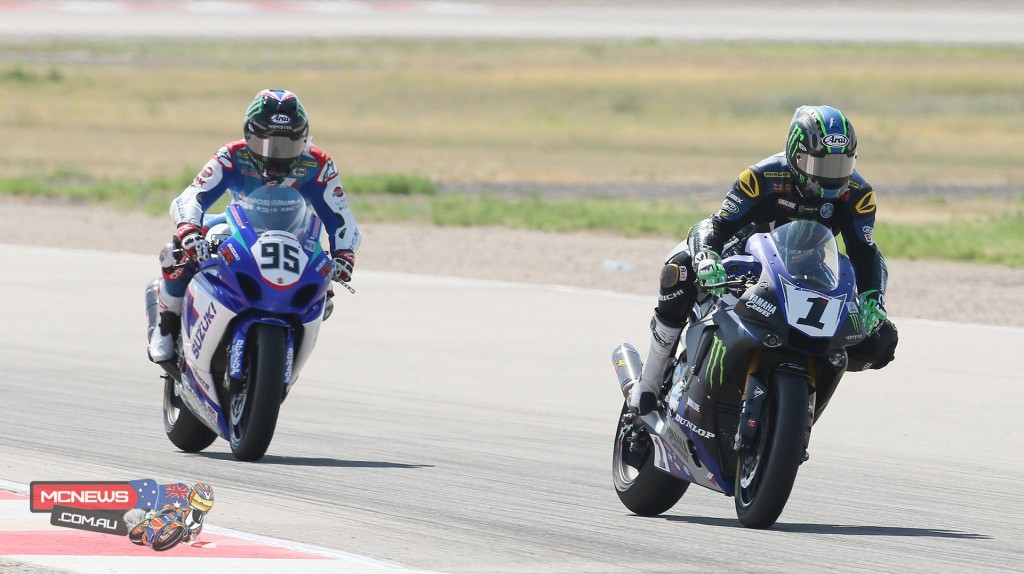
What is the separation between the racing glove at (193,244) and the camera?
9000mm

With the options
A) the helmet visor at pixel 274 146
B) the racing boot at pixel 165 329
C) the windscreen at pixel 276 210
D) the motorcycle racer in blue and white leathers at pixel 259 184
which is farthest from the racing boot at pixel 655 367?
the racing boot at pixel 165 329

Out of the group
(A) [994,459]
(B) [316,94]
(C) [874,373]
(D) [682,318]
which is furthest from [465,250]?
(B) [316,94]

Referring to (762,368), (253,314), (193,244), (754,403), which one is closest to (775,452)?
(754,403)

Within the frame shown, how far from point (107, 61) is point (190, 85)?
33.1 ft

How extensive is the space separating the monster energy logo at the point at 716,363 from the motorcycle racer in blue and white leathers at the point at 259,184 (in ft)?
7.91

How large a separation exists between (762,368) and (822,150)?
927 mm

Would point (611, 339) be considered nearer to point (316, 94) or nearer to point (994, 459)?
point (994, 459)

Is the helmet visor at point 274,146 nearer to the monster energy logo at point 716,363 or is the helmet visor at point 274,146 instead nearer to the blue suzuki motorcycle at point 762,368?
the blue suzuki motorcycle at point 762,368

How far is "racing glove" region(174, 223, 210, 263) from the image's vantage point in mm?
9000

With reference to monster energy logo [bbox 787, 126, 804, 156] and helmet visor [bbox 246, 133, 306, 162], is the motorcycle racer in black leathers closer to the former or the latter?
monster energy logo [bbox 787, 126, 804, 156]

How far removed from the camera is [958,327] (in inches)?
632

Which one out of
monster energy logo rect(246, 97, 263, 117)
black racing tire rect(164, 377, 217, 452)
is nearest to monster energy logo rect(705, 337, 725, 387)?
monster energy logo rect(246, 97, 263, 117)

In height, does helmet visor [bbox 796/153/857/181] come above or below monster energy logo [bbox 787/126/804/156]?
below

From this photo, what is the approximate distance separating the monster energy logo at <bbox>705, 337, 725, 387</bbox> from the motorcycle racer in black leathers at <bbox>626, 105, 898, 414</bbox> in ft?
0.76
